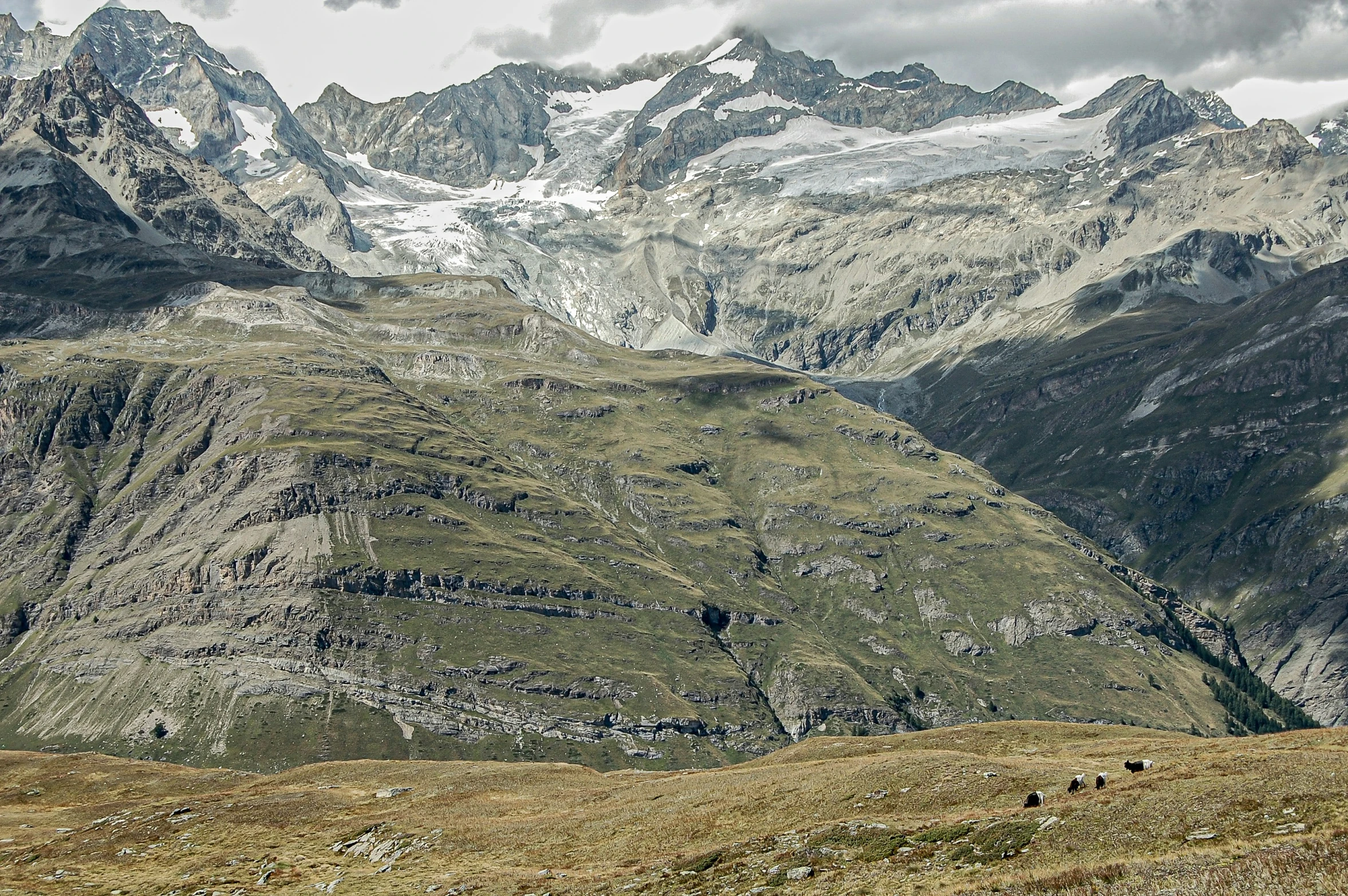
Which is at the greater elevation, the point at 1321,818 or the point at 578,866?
Result: the point at 1321,818

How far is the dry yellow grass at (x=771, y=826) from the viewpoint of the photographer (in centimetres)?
5650

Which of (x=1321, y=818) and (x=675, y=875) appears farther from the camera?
(x=675, y=875)

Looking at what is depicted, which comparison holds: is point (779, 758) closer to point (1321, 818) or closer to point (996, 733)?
point (996, 733)

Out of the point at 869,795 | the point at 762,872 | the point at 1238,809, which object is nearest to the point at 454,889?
the point at 762,872

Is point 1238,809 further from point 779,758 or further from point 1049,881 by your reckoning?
point 779,758

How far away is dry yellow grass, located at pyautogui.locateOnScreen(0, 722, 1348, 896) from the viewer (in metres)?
56.5

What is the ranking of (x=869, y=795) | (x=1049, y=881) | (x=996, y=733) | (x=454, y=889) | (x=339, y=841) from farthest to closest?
(x=996, y=733) → (x=339, y=841) → (x=869, y=795) → (x=454, y=889) → (x=1049, y=881)

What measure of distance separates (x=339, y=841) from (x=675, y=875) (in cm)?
3818

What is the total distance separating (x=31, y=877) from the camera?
89.7 metres

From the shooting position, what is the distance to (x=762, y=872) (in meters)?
66.8

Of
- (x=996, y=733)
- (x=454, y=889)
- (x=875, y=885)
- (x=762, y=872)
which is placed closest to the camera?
(x=875, y=885)

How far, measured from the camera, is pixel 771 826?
83.8m

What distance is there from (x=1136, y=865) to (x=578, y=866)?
1584 inches

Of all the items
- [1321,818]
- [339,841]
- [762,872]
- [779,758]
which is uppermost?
[1321,818]
